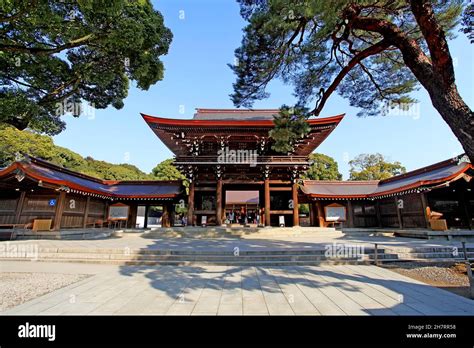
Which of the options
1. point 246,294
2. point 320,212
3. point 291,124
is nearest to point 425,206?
point 320,212

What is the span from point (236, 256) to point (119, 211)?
48.6 ft

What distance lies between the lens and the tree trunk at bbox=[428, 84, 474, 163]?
156 inches

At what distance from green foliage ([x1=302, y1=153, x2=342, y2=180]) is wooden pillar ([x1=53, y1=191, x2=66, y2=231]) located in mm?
29702

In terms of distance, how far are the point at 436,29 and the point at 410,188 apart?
12.3 meters

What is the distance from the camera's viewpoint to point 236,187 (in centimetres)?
1812

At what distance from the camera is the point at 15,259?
751 centimetres

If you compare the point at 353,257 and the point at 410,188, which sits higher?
the point at 410,188

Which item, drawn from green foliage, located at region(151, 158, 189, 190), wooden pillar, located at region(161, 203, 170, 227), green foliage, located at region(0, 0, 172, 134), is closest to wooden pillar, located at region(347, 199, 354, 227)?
wooden pillar, located at region(161, 203, 170, 227)

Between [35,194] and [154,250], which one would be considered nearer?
[154,250]

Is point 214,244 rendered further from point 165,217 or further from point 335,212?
point 335,212

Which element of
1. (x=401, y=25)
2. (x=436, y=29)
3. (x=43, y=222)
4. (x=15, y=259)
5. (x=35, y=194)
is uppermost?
(x=401, y=25)
